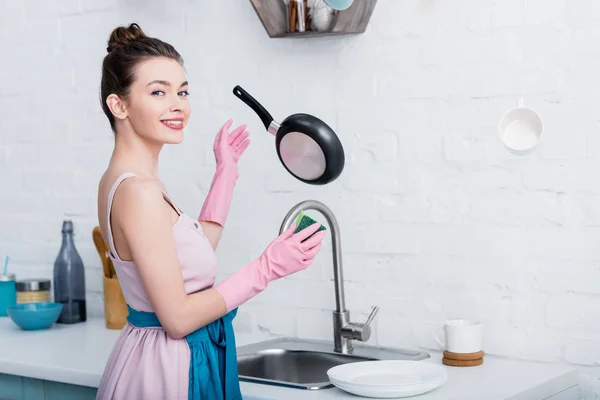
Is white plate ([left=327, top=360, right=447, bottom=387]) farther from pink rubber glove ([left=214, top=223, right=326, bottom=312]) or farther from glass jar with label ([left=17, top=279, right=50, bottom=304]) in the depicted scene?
glass jar with label ([left=17, top=279, right=50, bottom=304])

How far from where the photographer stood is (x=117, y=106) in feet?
5.89

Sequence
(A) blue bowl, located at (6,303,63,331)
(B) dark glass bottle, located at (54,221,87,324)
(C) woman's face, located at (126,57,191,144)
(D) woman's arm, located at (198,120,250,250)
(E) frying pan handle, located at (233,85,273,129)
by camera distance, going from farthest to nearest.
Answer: (B) dark glass bottle, located at (54,221,87,324) → (A) blue bowl, located at (6,303,63,331) → (D) woman's arm, located at (198,120,250,250) → (E) frying pan handle, located at (233,85,273,129) → (C) woman's face, located at (126,57,191,144)

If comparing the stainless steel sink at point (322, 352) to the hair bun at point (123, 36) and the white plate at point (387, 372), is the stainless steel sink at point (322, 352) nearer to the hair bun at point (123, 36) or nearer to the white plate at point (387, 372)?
the white plate at point (387, 372)

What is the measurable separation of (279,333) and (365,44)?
83 cm

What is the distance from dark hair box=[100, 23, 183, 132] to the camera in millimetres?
1789

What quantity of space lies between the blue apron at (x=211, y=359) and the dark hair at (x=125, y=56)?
18.4 inches

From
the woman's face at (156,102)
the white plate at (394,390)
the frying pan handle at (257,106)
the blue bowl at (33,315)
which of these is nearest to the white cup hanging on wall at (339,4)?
the frying pan handle at (257,106)

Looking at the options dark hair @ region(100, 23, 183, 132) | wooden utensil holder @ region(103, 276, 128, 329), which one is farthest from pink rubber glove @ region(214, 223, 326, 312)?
wooden utensil holder @ region(103, 276, 128, 329)

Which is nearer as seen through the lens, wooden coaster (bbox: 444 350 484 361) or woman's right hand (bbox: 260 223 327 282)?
woman's right hand (bbox: 260 223 327 282)

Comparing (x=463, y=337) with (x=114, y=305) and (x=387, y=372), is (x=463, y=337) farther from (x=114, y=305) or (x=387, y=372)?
(x=114, y=305)

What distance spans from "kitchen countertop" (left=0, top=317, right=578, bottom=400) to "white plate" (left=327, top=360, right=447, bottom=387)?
0.03 metres

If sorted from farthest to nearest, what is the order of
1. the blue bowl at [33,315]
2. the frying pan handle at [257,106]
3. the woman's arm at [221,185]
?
the blue bowl at [33,315] → the woman's arm at [221,185] → the frying pan handle at [257,106]

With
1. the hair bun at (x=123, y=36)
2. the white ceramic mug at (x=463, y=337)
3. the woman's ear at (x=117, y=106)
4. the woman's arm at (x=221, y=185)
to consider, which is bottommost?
the white ceramic mug at (x=463, y=337)

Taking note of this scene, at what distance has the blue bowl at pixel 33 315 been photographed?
8.23 ft
